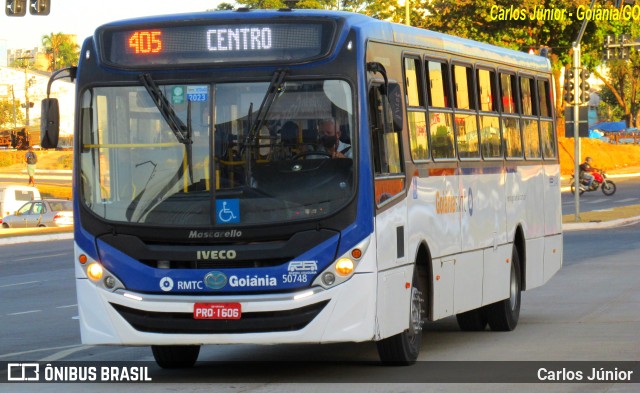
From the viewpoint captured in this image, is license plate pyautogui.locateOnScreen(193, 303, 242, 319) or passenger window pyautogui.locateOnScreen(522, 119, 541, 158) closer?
license plate pyautogui.locateOnScreen(193, 303, 242, 319)

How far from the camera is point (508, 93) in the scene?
53.2 ft

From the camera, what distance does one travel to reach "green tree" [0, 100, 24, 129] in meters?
133

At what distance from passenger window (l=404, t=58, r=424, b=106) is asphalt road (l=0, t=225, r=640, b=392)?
2.28 m

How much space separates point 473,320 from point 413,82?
12.7ft

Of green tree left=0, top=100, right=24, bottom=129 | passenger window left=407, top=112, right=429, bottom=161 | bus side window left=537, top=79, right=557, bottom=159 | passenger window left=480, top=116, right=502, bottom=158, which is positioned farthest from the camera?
green tree left=0, top=100, right=24, bottom=129

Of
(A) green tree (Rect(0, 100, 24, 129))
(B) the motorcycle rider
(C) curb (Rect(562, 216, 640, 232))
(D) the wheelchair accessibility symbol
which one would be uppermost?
(A) green tree (Rect(0, 100, 24, 129))

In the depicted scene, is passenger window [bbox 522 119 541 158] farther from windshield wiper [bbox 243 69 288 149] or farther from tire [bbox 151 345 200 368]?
windshield wiper [bbox 243 69 288 149]

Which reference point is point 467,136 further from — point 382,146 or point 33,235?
point 33,235

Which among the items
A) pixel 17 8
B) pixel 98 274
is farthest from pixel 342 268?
pixel 17 8

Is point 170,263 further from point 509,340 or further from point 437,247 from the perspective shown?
point 509,340

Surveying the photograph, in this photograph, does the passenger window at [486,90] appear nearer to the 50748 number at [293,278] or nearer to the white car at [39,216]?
the 50748 number at [293,278]

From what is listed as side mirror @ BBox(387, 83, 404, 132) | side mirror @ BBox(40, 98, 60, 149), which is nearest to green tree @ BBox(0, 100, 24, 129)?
side mirror @ BBox(40, 98, 60, 149)

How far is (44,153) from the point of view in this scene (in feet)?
354

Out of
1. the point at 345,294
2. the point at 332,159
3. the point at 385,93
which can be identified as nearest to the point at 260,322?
the point at 345,294
